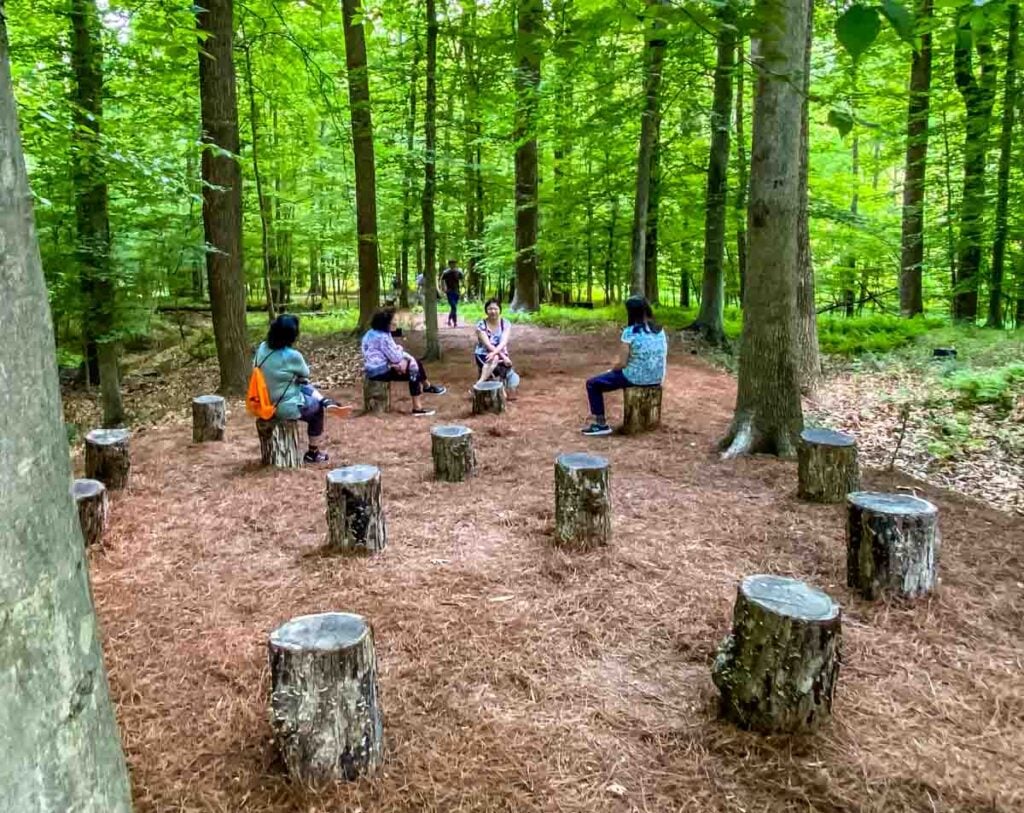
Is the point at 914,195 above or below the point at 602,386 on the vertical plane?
above

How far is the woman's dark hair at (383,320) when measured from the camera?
7.47 metres

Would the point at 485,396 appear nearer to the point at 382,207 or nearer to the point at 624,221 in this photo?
the point at 624,221

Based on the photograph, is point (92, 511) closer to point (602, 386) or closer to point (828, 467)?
point (602, 386)

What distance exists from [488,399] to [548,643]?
459 cm

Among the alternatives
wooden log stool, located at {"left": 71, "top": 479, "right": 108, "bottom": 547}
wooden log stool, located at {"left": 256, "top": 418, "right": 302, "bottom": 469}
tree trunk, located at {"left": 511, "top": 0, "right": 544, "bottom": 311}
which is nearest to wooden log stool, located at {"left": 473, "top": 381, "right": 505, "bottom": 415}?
wooden log stool, located at {"left": 256, "top": 418, "right": 302, "bottom": 469}

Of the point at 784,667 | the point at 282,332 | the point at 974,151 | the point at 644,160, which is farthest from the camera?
the point at 974,151

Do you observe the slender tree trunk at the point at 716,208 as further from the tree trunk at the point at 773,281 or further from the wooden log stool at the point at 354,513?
the wooden log stool at the point at 354,513

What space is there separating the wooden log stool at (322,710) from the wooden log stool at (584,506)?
1.93 meters

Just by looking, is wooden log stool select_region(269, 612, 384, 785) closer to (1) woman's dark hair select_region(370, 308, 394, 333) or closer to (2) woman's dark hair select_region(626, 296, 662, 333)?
(2) woman's dark hair select_region(626, 296, 662, 333)

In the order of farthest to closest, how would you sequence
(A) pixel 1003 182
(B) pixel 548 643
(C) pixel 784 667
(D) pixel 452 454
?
(A) pixel 1003 182 < (D) pixel 452 454 < (B) pixel 548 643 < (C) pixel 784 667

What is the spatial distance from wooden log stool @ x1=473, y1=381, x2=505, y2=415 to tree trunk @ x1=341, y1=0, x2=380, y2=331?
4552mm

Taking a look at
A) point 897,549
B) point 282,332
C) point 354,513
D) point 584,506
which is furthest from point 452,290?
point 897,549

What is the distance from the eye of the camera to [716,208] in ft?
35.7

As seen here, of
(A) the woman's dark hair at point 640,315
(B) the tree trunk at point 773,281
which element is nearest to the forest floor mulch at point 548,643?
(B) the tree trunk at point 773,281
